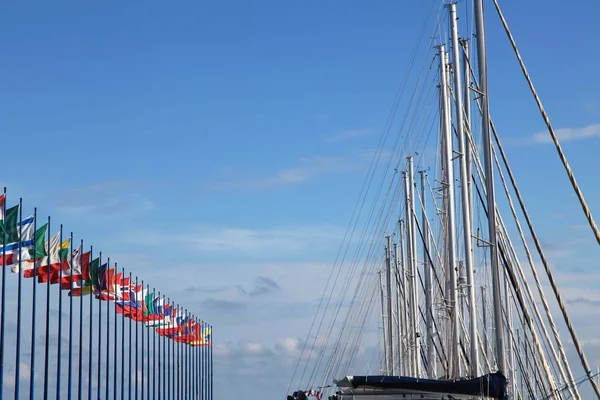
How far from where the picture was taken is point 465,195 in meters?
39.6

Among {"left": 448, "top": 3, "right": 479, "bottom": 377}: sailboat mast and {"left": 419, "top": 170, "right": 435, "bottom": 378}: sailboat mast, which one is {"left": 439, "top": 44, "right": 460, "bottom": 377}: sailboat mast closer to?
{"left": 448, "top": 3, "right": 479, "bottom": 377}: sailboat mast

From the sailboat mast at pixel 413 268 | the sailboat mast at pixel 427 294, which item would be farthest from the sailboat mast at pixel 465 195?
the sailboat mast at pixel 413 268

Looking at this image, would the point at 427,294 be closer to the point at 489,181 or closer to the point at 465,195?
the point at 465,195

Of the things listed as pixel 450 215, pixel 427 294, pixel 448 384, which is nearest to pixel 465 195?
pixel 450 215

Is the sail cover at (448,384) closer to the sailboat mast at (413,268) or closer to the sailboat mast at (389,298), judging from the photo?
the sailboat mast at (413,268)

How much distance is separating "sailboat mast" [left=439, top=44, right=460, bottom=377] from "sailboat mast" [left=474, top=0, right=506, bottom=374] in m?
9.65

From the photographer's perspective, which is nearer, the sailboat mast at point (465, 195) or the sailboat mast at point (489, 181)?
the sailboat mast at point (489, 181)

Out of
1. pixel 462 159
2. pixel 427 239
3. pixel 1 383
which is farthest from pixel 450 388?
pixel 427 239

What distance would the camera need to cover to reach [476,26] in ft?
110

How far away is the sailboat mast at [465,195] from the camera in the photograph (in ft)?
125

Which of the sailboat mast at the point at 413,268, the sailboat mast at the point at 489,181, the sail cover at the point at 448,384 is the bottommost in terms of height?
the sail cover at the point at 448,384

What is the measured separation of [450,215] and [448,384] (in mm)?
12489

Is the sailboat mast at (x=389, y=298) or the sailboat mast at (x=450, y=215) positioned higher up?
the sailboat mast at (x=389, y=298)

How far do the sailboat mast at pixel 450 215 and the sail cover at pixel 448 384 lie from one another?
799cm
